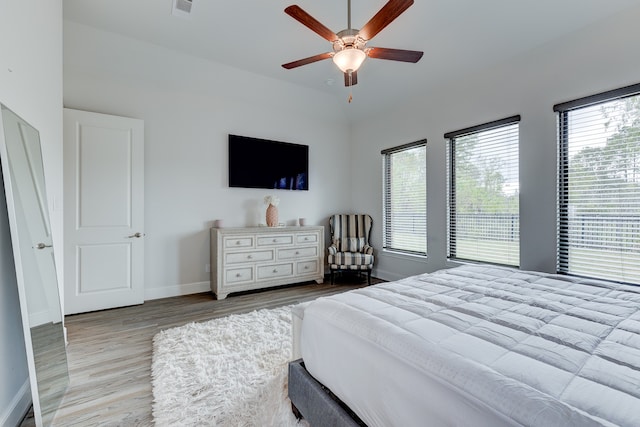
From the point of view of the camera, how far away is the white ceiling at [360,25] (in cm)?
268

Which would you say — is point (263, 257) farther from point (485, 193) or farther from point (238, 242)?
point (485, 193)

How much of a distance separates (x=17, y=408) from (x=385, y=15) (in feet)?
10.4

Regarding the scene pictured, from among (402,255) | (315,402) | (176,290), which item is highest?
(402,255)

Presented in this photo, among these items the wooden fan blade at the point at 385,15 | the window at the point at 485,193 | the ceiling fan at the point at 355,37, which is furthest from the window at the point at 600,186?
the wooden fan blade at the point at 385,15

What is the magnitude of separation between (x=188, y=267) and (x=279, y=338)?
2058mm

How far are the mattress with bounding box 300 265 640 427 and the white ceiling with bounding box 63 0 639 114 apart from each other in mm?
2488

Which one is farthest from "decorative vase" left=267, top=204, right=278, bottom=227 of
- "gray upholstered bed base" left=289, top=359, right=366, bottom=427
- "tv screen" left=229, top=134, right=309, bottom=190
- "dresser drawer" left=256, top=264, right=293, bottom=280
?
"gray upholstered bed base" left=289, top=359, right=366, bottom=427

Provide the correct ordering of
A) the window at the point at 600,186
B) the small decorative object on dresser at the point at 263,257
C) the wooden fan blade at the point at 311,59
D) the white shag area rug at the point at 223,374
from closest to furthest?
1. the white shag area rug at the point at 223,374
2. the wooden fan blade at the point at 311,59
3. the window at the point at 600,186
4. the small decorative object on dresser at the point at 263,257

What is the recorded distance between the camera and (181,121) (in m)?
3.89

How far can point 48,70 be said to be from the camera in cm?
217

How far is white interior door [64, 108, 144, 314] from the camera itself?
316 cm

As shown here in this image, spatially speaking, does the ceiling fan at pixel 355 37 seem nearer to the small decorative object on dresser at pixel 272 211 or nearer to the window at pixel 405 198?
the window at pixel 405 198

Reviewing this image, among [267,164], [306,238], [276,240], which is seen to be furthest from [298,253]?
[267,164]

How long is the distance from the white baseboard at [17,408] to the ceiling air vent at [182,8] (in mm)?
3169
